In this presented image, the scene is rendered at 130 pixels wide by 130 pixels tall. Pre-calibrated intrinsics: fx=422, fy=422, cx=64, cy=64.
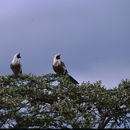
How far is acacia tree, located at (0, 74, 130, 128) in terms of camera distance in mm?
16125

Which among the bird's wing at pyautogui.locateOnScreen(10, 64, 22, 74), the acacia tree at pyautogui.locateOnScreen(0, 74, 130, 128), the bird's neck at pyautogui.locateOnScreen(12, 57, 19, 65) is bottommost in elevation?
the acacia tree at pyautogui.locateOnScreen(0, 74, 130, 128)

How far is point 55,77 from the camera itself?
60.1ft

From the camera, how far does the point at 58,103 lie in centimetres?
1631

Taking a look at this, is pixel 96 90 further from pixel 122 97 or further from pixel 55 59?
pixel 55 59

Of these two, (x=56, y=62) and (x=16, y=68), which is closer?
(x=16, y=68)

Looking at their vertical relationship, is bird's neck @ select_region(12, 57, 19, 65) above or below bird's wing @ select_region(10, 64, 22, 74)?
above

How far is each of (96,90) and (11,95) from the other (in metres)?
3.47

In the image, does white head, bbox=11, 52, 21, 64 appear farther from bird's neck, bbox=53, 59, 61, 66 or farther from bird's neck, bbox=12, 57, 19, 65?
bird's neck, bbox=53, 59, 61, 66

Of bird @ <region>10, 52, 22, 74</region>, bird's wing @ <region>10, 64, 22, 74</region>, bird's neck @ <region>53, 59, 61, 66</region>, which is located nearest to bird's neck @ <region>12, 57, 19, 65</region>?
bird @ <region>10, 52, 22, 74</region>

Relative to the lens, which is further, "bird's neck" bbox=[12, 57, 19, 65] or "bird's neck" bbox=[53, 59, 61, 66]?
"bird's neck" bbox=[53, 59, 61, 66]

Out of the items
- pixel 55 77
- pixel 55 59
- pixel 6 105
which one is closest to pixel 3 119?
pixel 6 105

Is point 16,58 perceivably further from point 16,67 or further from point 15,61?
point 16,67

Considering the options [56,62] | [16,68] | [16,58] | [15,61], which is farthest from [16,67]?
[56,62]

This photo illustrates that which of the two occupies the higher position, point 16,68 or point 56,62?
point 56,62
